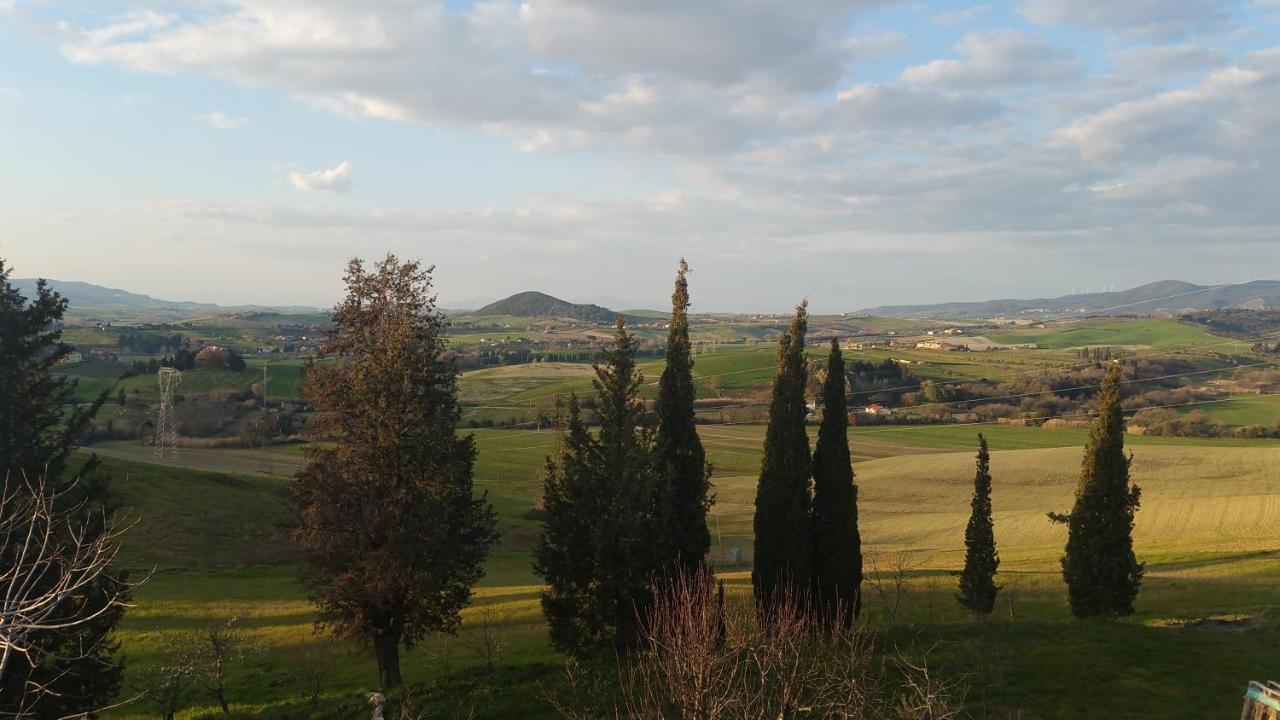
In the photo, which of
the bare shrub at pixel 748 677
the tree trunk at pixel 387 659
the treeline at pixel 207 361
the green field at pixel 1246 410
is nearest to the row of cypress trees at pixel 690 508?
the bare shrub at pixel 748 677

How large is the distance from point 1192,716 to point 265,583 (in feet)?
140

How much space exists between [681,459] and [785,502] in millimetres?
4141

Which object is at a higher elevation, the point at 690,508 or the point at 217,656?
the point at 690,508

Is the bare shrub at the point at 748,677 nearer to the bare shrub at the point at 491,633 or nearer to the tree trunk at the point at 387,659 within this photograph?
the bare shrub at the point at 491,633

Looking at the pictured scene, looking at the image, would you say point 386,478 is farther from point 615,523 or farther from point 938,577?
point 938,577

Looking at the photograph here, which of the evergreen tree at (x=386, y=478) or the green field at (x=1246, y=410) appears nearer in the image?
the evergreen tree at (x=386, y=478)

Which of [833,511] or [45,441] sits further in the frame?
[833,511]

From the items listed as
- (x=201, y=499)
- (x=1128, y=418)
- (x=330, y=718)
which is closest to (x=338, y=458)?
(x=330, y=718)

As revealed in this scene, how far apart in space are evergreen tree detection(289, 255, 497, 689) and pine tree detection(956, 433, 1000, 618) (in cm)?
2235

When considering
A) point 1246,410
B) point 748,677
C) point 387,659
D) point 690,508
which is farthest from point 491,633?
point 1246,410

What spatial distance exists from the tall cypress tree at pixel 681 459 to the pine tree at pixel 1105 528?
15891 millimetres

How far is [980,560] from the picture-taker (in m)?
34.7

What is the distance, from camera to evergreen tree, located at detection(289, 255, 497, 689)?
77.3ft

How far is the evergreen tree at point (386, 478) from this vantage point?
928 inches
